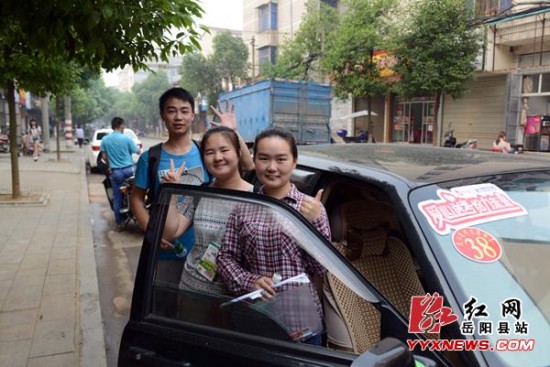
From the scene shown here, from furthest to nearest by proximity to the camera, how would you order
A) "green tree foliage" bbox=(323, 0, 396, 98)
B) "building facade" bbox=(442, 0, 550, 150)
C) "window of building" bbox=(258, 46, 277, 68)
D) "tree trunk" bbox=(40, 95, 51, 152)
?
1. "window of building" bbox=(258, 46, 277, 68)
2. "tree trunk" bbox=(40, 95, 51, 152)
3. "green tree foliage" bbox=(323, 0, 396, 98)
4. "building facade" bbox=(442, 0, 550, 150)

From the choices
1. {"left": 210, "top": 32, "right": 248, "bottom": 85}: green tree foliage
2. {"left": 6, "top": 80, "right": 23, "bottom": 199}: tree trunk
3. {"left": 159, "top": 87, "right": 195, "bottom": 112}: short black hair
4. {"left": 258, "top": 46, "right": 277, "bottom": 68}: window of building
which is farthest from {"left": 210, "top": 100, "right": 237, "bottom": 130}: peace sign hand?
{"left": 258, "top": 46, "right": 277, "bottom": 68}: window of building

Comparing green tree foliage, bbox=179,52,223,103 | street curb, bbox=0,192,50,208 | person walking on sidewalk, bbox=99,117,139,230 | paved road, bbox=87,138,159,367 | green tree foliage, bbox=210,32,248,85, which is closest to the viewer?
paved road, bbox=87,138,159,367

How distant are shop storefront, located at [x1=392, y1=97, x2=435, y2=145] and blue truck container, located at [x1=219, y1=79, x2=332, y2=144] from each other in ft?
24.2

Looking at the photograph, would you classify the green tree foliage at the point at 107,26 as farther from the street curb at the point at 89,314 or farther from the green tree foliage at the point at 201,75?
the green tree foliage at the point at 201,75

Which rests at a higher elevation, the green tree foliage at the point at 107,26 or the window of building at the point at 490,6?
the window of building at the point at 490,6

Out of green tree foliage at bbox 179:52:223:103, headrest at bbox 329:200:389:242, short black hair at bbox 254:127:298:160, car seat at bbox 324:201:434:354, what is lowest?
car seat at bbox 324:201:434:354

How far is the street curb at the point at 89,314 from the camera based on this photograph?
339 centimetres

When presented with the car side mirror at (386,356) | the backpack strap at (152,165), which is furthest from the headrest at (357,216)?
the car side mirror at (386,356)

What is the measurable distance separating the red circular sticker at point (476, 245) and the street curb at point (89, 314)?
269 cm

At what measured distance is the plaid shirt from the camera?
164cm

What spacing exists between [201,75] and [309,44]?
13.7m

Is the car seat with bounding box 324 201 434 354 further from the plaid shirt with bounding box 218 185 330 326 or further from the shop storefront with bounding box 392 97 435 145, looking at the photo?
the shop storefront with bounding box 392 97 435 145

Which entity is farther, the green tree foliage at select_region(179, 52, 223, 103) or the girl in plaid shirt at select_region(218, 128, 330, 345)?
the green tree foliage at select_region(179, 52, 223, 103)

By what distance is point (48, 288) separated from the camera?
4.66m
